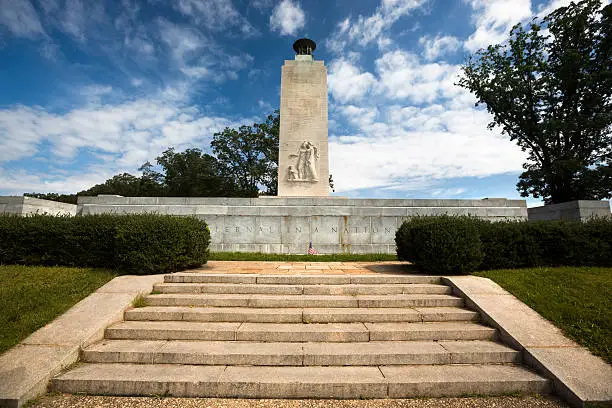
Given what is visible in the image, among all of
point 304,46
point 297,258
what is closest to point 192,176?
point 304,46

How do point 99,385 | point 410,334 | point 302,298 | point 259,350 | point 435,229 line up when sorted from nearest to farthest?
point 99,385 → point 259,350 → point 410,334 → point 302,298 → point 435,229

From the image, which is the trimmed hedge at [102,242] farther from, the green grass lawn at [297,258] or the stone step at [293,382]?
the stone step at [293,382]

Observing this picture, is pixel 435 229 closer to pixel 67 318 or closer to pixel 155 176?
pixel 67 318

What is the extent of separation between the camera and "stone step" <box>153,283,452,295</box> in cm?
646

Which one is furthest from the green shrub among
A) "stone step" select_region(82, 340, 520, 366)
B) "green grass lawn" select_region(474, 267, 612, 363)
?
"stone step" select_region(82, 340, 520, 366)

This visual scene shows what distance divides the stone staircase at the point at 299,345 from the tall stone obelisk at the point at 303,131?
8.61 m

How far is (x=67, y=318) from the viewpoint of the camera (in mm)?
5391

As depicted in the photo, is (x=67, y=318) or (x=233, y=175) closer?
(x=67, y=318)

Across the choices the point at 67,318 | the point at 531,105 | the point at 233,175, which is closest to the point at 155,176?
the point at 233,175

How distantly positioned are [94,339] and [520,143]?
30763mm

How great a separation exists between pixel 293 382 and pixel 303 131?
12845mm

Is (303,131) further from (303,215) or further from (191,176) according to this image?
(191,176)

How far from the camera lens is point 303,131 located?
15398 millimetres

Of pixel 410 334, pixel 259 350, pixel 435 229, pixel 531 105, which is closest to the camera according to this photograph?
pixel 259 350
